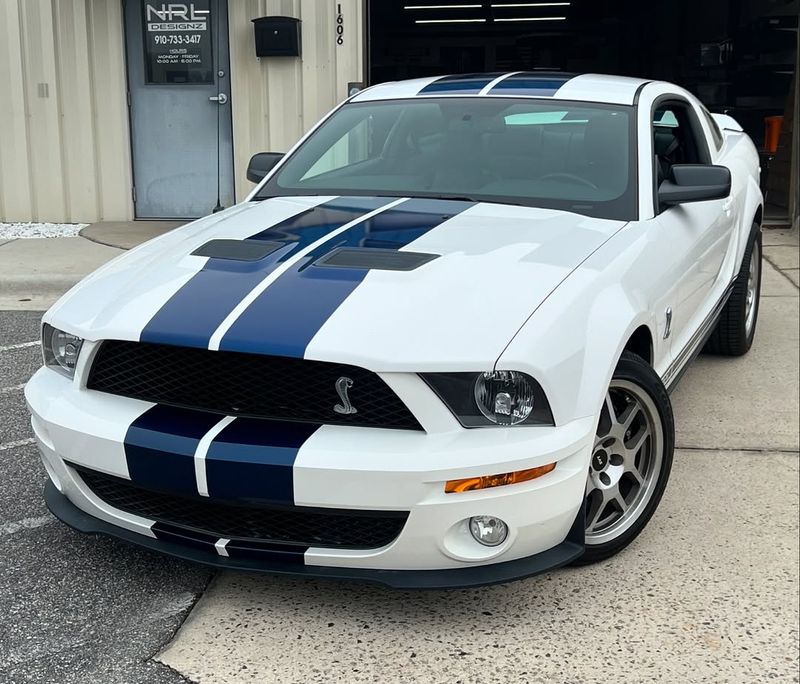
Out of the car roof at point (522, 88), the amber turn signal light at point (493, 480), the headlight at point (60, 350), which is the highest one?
the car roof at point (522, 88)

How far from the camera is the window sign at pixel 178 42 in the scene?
9219 millimetres

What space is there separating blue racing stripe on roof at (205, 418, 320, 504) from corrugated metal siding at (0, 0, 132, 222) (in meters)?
7.44

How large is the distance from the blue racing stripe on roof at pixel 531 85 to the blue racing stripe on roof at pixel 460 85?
3.1 inches

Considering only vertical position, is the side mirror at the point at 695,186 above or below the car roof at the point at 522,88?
below

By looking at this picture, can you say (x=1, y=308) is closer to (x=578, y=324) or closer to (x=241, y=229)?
(x=241, y=229)

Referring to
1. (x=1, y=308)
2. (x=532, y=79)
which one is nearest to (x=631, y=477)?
(x=532, y=79)

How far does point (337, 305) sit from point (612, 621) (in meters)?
1.17

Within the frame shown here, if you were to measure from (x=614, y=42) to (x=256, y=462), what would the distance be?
19310 mm

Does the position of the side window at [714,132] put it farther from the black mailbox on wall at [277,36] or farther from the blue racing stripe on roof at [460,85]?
the black mailbox on wall at [277,36]

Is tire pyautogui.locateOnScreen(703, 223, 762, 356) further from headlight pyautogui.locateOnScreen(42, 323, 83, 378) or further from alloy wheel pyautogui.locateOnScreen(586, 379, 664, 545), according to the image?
headlight pyautogui.locateOnScreen(42, 323, 83, 378)

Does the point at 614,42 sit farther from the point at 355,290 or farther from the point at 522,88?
the point at 355,290

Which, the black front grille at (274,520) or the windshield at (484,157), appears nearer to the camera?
the black front grille at (274,520)

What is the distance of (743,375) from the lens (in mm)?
5195

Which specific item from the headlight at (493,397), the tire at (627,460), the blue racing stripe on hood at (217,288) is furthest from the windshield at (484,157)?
the headlight at (493,397)
